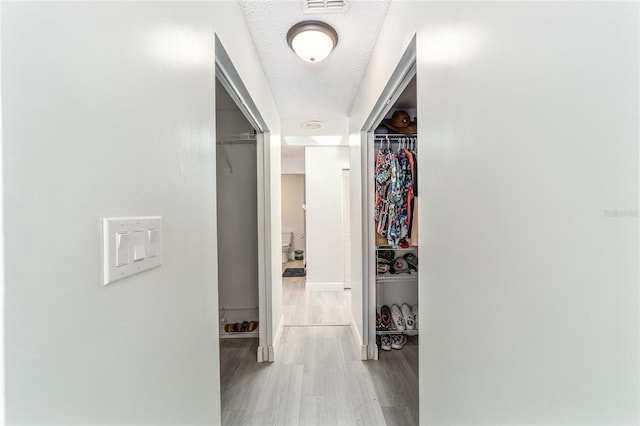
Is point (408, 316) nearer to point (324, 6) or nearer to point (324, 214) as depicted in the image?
point (324, 214)

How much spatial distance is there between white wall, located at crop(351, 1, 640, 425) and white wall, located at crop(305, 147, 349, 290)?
12.1 ft

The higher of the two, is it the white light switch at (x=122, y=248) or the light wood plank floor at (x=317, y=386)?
the white light switch at (x=122, y=248)

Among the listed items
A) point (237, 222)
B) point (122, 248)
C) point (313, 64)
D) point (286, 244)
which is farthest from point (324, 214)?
point (122, 248)

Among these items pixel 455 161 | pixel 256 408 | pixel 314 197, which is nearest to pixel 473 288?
pixel 455 161

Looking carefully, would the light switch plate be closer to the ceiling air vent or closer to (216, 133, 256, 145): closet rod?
the ceiling air vent

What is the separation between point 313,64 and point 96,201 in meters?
1.91

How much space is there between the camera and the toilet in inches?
269

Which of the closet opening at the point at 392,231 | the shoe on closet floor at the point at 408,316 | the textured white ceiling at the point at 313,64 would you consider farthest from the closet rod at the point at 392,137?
the shoe on closet floor at the point at 408,316

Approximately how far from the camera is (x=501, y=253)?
65cm

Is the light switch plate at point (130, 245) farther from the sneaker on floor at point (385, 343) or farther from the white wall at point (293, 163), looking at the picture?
the white wall at point (293, 163)

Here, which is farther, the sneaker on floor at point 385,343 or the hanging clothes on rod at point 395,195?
the sneaker on floor at point 385,343

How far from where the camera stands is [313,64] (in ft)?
6.93

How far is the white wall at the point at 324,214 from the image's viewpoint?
4.62 m

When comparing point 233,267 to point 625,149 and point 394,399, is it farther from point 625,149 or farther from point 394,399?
point 625,149
